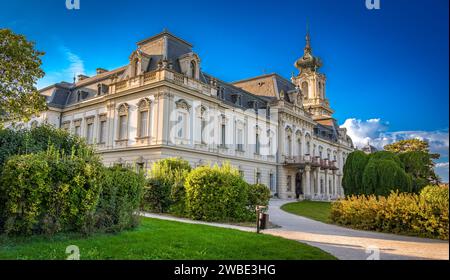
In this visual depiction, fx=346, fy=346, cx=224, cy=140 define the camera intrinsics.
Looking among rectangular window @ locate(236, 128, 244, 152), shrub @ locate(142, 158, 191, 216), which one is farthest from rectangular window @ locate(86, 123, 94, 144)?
shrub @ locate(142, 158, 191, 216)

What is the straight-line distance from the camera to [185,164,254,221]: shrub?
14.0 metres

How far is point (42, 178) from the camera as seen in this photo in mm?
7562

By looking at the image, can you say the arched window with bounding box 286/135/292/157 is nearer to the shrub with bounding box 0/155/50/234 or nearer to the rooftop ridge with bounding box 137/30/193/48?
the rooftop ridge with bounding box 137/30/193/48

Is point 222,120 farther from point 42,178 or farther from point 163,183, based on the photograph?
point 42,178

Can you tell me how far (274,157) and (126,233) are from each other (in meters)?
29.5

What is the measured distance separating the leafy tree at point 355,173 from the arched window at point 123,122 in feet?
55.0

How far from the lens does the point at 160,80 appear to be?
2467 centimetres

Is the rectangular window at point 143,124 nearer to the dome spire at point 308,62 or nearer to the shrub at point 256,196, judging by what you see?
the shrub at point 256,196

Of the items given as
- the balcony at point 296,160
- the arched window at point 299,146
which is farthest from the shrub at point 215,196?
the arched window at point 299,146

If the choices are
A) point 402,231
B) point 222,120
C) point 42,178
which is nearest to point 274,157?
point 222,120

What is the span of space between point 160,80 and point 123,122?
5541 millimetres

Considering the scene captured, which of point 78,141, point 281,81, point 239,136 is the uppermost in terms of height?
point 281,81

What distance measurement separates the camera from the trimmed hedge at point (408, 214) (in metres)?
10.9

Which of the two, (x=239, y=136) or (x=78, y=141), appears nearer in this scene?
(x=78, y=141)
